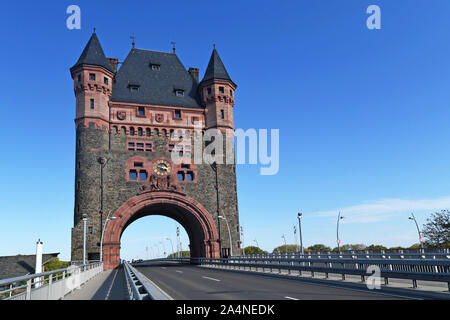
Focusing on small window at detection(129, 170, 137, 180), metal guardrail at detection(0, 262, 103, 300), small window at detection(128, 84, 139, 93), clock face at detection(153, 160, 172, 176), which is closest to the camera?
metal guardrail at detection(0, 262, 103, 300)

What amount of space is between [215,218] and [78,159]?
1761 centimetres

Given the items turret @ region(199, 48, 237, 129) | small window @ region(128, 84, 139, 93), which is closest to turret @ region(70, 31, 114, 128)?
small window @ region(128, 84, 139, 93)

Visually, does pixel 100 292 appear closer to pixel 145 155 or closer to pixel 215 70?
pixel 145 155

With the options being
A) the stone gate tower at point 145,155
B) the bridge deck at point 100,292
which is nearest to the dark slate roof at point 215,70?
the stone gate tower at point 145,155

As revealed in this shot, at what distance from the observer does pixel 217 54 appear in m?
53.2

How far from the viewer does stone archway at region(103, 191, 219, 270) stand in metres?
42.0

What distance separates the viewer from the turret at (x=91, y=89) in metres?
43.4

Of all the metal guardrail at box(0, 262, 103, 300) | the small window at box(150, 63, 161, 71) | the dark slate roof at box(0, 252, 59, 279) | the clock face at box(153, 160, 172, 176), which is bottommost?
the dark slate roof at box(0, 252, 59, 279)

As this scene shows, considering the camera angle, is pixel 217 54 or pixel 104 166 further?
pixel 217 54

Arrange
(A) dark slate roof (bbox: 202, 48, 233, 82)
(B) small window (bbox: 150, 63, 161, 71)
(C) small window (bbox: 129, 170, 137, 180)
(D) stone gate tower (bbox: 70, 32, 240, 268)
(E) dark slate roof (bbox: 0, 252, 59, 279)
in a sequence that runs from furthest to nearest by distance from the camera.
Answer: (B) small window (bbox: 150, 63, 161, 71)
(A) dark slate roof (bbox: 202, 48, 233, 82)
(C) small window (bbox: 129, 170, 137, 180)
(D) stone gate tower (bbox: 70, 32, 240, 268)
(E) dark slate roof (bbox: 0, 252, 59, 279)

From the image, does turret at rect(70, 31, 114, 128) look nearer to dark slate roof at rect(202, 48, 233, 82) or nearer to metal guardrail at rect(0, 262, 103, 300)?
dark slate roof at rect(202, 48, 233, 82)

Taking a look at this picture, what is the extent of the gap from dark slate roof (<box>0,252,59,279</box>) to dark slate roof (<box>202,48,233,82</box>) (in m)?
29.1
